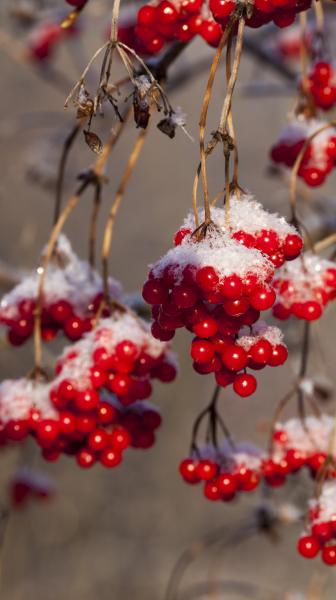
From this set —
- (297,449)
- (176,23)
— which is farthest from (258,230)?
(297,449)

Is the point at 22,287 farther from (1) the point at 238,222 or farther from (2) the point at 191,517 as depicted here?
(2) the point at 191,517

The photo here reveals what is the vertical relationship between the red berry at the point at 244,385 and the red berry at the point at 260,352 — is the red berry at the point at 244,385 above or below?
below

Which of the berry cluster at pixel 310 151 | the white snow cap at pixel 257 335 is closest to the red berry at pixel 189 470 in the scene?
the white snow cap at pixel 257 335

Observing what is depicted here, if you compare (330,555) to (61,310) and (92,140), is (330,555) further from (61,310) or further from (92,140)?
(92,140)

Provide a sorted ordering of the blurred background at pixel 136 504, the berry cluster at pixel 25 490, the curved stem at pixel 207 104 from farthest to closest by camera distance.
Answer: the blurred background at pixel 136 504, the berry cluster at pixel 25 490, the curved stem at pixel 207 104

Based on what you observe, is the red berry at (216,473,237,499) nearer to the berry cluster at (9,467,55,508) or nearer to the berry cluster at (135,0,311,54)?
the berry cluster at (135,0,311,54)

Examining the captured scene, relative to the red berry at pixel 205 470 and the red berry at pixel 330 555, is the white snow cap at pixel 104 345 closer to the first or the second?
the red berry at pixel 205 470
